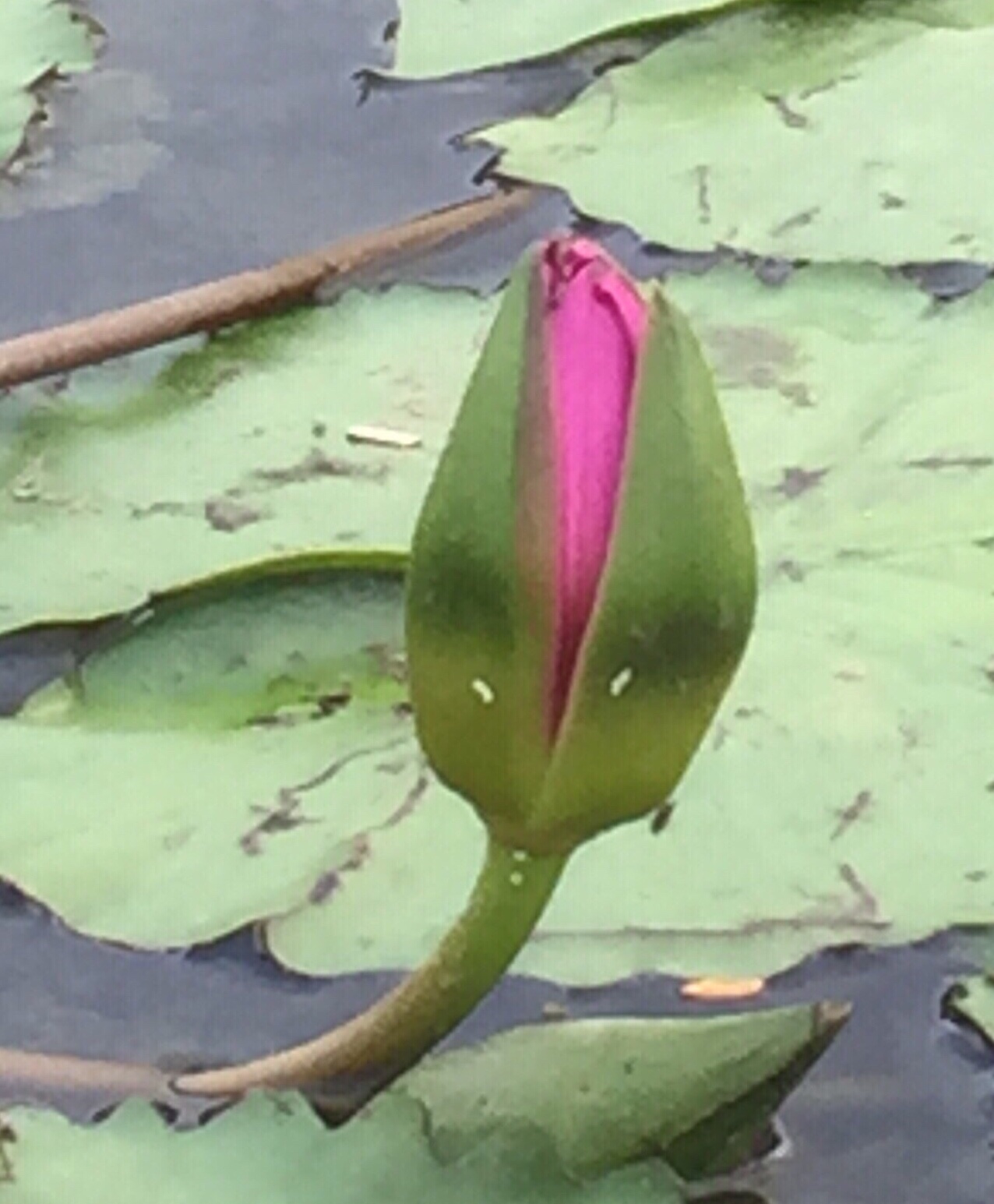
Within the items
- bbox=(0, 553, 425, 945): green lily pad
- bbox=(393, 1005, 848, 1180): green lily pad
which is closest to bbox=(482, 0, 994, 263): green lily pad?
bbox=(0, 553, 425, 945): green lily pad

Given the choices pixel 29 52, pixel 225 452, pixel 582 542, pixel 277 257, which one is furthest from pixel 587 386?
pixel 29 52

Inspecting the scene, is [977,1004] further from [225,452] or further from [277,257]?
[277,257]

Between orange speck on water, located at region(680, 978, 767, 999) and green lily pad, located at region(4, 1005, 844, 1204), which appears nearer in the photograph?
green lily pad, located at region(4, 1005, 844, 1204)

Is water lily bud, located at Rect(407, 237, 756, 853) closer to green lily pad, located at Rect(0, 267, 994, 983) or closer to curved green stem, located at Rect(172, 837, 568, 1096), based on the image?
curved green stem, located at Rect(172, 837, 568, 1096)

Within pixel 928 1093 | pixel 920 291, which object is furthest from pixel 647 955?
pixel 920 291

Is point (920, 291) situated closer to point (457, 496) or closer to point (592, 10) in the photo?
point (592, 10)

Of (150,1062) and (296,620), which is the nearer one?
(150,1062)

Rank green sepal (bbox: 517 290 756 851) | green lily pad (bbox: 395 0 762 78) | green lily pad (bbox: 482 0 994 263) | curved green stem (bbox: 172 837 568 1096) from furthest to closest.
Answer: green lily pad (bbox: 395 0 762 78), green lily pad (bbox: 482 0 994 263), curved green stem (bbox: 172 837 568 1096), green sepal (bbox: 517 290 756 851)

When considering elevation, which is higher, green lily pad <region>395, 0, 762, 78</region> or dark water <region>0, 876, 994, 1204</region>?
green lily pad <region>395, 0, 762, 78</region>
